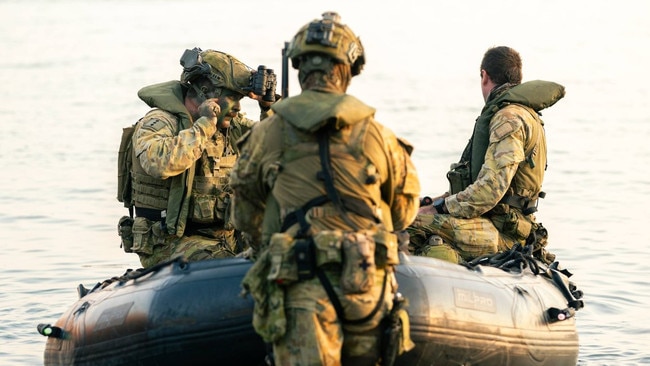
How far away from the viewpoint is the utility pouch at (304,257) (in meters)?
7.44

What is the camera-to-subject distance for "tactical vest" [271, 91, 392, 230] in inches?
298

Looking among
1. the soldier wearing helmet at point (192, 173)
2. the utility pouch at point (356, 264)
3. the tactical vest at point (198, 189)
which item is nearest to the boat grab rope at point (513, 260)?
the soldier wearing helmet at point (192, 173)

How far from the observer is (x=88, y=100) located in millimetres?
26484

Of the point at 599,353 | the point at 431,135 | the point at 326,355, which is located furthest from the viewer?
the point at 431,135

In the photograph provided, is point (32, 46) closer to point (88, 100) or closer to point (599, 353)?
point (88, 100)

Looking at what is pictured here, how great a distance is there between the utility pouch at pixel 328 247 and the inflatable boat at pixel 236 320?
0.97m

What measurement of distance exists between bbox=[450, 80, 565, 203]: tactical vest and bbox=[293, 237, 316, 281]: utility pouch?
11.3ft

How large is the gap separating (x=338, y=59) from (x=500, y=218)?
337cm

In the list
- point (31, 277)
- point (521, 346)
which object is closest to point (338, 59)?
point (521, 346)

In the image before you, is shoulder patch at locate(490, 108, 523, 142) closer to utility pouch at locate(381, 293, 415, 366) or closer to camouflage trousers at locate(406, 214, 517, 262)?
camouflage trousers at locate(406, 214, 517, 262)

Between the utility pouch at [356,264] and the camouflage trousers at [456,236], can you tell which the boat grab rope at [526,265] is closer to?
the camouflage trousers at [456,236]

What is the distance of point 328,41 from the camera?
25.0 feet

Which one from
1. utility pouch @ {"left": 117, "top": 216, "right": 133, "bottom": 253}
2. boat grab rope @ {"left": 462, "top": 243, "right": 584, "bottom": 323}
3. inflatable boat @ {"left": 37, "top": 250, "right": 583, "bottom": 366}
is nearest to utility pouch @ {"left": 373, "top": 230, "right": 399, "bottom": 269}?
inflatable boat @ {"left": 37, "top": 250, "right": 583, "bottom": 366}

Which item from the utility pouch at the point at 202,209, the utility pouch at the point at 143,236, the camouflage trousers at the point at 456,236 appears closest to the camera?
the utility pouch at the point at 202,209
